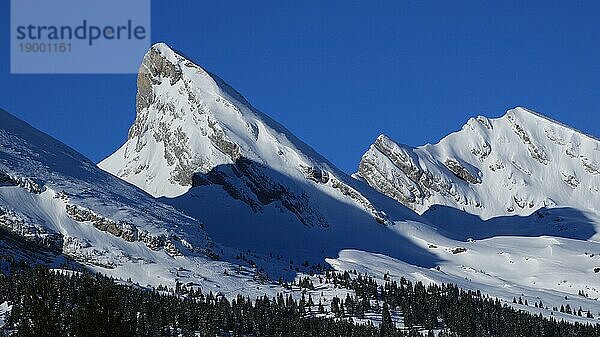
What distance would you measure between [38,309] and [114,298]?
656 centimetres

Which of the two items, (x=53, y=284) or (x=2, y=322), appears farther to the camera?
(x=2, y=322)

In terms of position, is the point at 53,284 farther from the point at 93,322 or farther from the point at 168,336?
the point at 168,336

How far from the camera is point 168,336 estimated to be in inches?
7844

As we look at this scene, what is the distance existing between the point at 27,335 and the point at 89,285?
6692 millimetres

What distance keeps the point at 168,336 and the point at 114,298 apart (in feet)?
405

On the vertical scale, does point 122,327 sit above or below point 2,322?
below

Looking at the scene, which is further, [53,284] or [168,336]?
[168,336]

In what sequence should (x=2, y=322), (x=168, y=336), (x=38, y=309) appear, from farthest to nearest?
1. (x=168, y=336)
2. (x=2, y=322)
3. (x=38, y=309)

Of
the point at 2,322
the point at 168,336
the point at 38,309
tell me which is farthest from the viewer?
the point at 168,336

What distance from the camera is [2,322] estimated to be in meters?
180

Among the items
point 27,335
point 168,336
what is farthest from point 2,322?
point 27,335

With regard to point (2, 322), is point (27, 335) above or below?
below

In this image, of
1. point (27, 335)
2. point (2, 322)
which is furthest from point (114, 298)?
point (2, 322)

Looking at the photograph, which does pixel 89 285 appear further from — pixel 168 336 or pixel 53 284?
pixel 168 336
